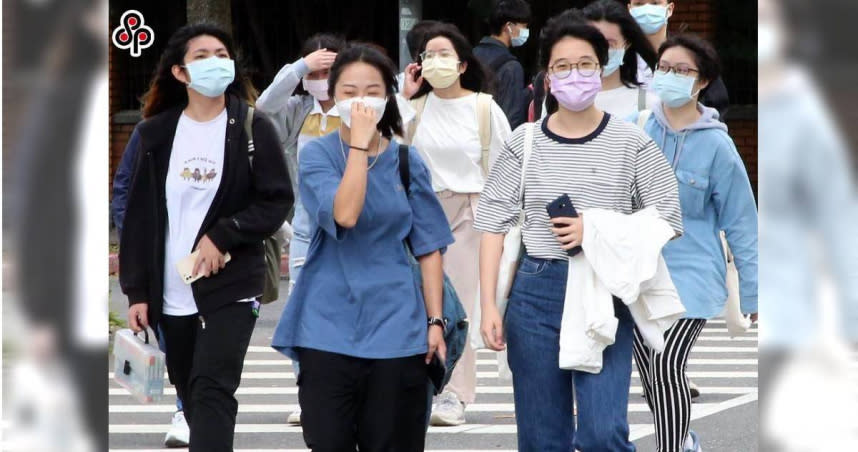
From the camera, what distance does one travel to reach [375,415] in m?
4.59

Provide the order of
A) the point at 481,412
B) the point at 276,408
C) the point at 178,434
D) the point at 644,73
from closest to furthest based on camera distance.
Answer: the point at 644,73, the point at 178,434, the point at 481,412, the point at 276,408

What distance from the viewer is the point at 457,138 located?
7.32 meters

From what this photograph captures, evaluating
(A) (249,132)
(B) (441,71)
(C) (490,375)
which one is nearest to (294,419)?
(B) (441,71)

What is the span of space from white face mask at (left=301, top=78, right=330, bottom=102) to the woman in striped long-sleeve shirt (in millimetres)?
2613

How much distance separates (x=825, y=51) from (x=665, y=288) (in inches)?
117

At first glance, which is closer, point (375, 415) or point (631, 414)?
point (375, 415)

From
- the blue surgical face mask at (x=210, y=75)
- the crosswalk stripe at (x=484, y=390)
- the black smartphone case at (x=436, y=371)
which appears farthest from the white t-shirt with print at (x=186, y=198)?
the crosswalk stripe at (x=484, y=390)

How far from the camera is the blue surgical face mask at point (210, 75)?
17.7 feet

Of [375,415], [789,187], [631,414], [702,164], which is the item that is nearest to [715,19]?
[631,414]

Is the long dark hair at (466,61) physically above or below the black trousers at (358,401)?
above

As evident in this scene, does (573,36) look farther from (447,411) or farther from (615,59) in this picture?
(447,411)

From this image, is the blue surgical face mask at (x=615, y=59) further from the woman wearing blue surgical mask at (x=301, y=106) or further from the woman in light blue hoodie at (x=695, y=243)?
the woman wearing blue surgical mask at (x=301, y=106)

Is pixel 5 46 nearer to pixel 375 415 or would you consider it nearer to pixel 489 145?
pixel 375 415

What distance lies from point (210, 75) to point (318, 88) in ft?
A: 6.42
